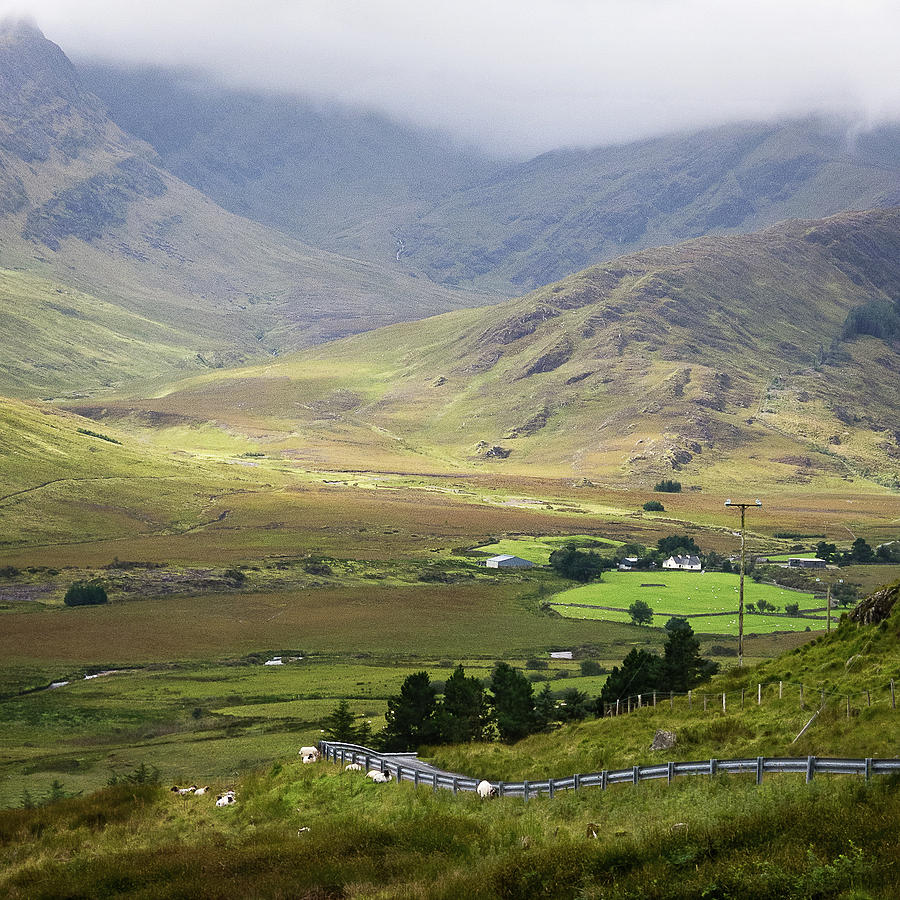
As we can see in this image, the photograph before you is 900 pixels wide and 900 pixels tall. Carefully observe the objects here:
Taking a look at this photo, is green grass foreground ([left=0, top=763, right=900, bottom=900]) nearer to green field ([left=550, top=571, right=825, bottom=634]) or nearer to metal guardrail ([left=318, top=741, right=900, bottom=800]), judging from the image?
metal guardrail ([left=318, top=741, right=900, bottom=800])

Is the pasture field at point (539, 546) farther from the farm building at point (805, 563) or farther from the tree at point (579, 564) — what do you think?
the farm building at point (805, 563)

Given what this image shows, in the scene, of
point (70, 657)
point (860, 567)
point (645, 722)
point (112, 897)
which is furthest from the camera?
point (860, 567)

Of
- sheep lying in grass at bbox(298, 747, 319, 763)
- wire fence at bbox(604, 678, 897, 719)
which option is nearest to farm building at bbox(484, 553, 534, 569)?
sheep lying in grass at bbox(298, 747, 319, 763)

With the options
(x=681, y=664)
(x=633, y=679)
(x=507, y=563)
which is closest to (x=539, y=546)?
(x=507, y=563)

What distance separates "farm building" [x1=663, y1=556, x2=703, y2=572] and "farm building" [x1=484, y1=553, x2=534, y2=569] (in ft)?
69.9

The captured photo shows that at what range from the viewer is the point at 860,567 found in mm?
168500

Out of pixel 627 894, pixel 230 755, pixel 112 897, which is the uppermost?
pixel 627 894

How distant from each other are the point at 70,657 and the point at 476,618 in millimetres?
47675

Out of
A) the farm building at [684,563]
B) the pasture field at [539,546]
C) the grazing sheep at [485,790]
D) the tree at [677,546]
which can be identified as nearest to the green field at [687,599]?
the farm building at [684,563]

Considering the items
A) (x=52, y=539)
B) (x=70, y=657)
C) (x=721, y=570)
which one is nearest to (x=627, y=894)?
(x=70, y=657)

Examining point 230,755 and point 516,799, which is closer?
point 516,799

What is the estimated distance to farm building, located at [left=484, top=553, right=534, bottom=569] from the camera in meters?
173

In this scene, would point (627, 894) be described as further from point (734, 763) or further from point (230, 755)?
point (230, 755)

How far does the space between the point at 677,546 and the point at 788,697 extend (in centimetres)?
15391
